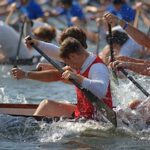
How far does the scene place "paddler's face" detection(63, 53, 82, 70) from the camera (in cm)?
740

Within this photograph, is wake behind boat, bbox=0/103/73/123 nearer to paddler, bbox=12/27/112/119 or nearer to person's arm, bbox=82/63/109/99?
paddler, bbox=12/27/112/119

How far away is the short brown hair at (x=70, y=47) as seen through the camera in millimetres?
7359

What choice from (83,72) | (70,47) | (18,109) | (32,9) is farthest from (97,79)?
(32,9)

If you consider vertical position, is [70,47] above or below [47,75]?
above

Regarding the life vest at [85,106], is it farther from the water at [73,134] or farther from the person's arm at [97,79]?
the person's arm at [97,79]

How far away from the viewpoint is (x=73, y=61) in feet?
24.4

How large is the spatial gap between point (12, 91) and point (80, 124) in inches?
162

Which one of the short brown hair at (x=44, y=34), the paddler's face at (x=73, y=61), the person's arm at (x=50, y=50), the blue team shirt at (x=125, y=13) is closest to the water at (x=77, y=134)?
the paddler's face at (x=73, y=61)

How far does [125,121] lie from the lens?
311 inches

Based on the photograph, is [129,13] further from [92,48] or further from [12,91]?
[12,91]

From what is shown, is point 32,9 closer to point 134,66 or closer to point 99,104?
point 134,66

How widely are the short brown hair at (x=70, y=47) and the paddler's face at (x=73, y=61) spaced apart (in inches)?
1.3

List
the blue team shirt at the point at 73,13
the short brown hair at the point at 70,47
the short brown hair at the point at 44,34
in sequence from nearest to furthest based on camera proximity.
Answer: the short brown hair at the point at 70,47 → the short brown hair at the point at 44,34 → the blue team shirt at the point at 73,13

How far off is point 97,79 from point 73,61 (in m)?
0.30
